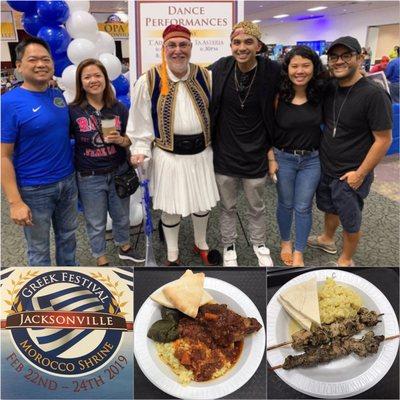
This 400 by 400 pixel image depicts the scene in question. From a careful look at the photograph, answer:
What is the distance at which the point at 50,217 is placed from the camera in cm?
186

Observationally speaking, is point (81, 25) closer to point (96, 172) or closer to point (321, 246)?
point (96, 172)

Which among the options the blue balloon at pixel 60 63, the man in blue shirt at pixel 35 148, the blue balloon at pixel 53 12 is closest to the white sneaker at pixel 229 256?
the man in blue shirt at pixel 35 148

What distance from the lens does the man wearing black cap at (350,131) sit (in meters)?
1.74

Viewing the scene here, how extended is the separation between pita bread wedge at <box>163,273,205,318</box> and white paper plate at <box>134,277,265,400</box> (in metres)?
0.04

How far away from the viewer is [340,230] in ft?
9.29

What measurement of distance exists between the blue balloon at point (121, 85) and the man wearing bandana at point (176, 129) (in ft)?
3.48

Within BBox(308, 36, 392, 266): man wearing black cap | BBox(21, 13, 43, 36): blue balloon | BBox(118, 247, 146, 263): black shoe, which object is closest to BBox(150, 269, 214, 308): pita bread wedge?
BBox(308, 36, 392, 266): man wearing black cap

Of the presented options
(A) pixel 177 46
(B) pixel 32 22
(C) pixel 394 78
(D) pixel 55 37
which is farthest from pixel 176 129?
(C) pixel 394 78

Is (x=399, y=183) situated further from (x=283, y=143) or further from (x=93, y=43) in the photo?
(x=93, y=43)

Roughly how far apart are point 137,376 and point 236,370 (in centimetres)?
28

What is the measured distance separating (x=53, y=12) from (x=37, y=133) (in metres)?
1.32

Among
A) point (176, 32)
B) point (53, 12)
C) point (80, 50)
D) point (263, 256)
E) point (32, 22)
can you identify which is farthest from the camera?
point (32, 22)

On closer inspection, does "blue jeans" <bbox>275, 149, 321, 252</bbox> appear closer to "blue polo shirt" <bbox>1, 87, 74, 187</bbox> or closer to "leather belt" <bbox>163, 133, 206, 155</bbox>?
"leather belt" <bbox>163, 133, 206, 155</bbox>

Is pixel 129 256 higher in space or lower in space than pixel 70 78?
lower
